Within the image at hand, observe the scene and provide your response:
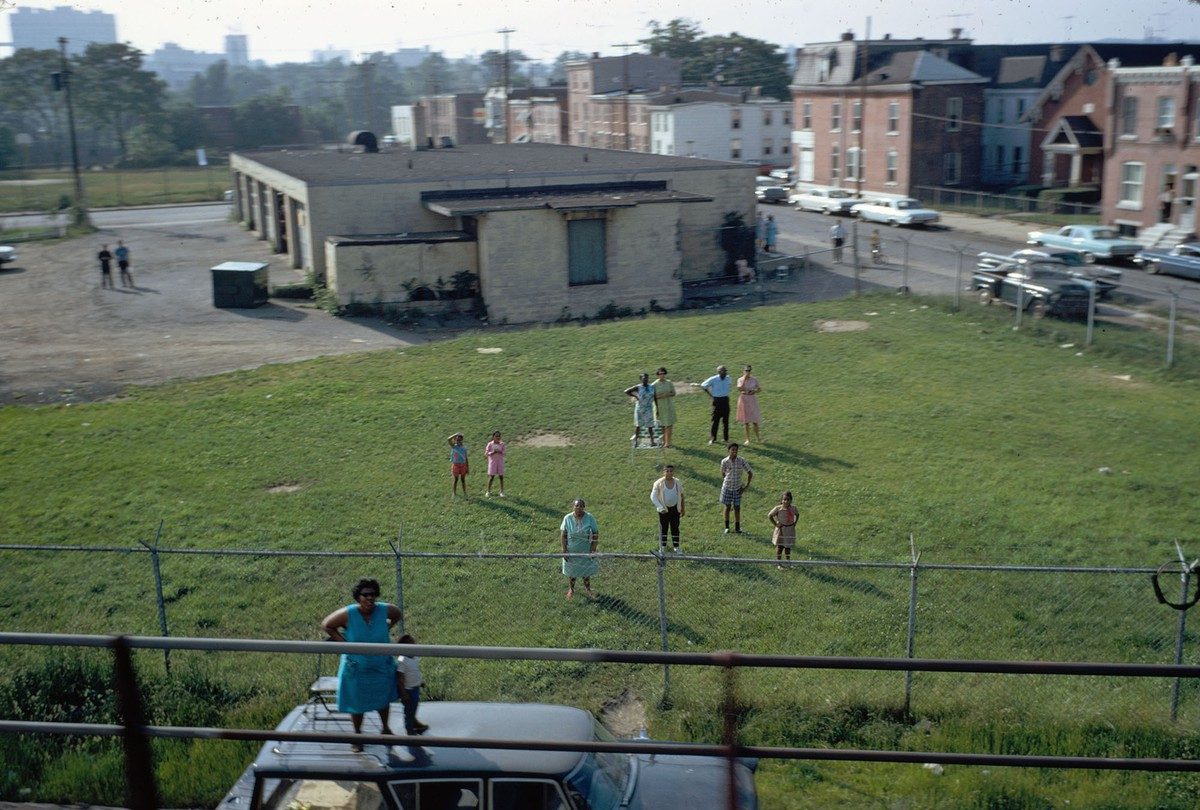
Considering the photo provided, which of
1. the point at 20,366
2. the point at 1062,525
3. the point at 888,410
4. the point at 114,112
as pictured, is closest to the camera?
the point at 1062,525

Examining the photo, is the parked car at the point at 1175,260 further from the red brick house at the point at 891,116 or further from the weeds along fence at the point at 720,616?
the weeds along fence at the point at 720,616

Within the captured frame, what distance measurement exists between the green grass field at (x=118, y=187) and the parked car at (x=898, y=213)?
4371 centimetres

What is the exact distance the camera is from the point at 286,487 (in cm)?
1827

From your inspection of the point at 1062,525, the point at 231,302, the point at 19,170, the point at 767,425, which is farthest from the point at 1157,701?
the point at 19,170

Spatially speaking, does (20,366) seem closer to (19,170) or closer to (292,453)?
(292,453)

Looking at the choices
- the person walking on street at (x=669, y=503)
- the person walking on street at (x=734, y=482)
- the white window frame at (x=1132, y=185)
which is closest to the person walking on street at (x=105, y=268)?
the person walking on street at (x=734, y=482)

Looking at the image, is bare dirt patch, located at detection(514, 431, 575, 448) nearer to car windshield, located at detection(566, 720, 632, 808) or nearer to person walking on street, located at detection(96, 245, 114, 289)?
car windshield, located at detection(566, 720, 632, 808)

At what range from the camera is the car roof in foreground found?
605cm

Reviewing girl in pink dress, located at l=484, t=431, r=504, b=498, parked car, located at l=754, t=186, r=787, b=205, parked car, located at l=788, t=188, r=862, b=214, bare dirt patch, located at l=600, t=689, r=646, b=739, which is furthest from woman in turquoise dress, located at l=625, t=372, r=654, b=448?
parked car, located at l=754, t=186, r=787, b=205

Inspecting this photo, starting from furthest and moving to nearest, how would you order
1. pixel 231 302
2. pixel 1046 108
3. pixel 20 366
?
pixel 1046 108 → pixel 231 302 → pixel 20 366

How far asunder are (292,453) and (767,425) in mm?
8627

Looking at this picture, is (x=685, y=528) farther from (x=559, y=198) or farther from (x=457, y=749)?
(x=559, y=198)

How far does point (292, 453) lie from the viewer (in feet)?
Result: 65.9

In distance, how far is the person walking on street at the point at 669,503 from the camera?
14773mm
